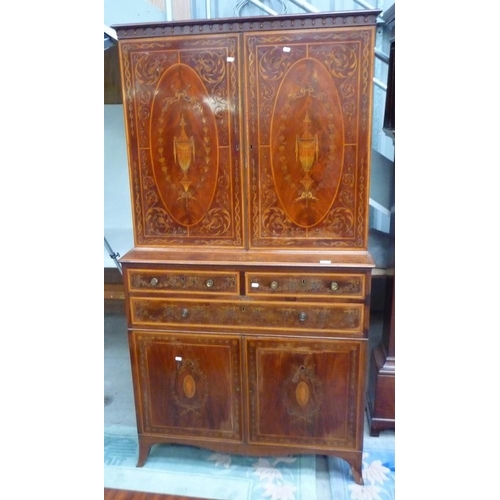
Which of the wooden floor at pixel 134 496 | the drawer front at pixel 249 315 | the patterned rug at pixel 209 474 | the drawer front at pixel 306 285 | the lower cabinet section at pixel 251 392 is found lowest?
the wooden floor at pixel 134 496

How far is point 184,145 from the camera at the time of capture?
1476 mm

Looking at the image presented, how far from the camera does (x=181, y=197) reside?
152 cm

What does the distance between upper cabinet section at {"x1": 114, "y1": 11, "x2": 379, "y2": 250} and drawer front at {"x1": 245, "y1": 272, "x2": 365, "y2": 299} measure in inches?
5.1

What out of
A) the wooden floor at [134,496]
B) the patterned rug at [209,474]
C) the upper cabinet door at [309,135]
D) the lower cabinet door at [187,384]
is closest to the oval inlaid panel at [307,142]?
the upper cabinet door at [309,135]

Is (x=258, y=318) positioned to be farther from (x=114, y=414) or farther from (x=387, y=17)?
(x=387, y=17)

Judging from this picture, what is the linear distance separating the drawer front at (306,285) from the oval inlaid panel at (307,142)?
0.71 ft

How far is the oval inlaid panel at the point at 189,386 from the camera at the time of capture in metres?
1.58

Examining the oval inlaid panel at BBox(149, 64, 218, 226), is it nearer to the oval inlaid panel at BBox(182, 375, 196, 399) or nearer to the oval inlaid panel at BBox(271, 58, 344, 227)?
the oval inlaid panel at BBox(271, 58, 344, 227)

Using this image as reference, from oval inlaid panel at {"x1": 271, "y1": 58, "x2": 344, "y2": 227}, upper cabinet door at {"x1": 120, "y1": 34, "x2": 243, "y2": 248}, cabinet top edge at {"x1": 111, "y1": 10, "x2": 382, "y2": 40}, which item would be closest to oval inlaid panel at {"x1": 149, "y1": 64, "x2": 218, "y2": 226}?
upper cabinet door at {"x1": 120, "y1": 34, "x2": 243, "y2": 248}

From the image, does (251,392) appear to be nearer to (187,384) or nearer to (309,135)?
(187,384)

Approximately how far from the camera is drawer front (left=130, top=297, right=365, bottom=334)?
1.44m

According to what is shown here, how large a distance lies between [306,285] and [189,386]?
2.17ft

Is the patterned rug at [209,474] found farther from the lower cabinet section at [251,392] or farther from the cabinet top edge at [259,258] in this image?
the cabinet top edge at [259,258]

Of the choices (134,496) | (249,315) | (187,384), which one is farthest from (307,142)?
(134,496)
